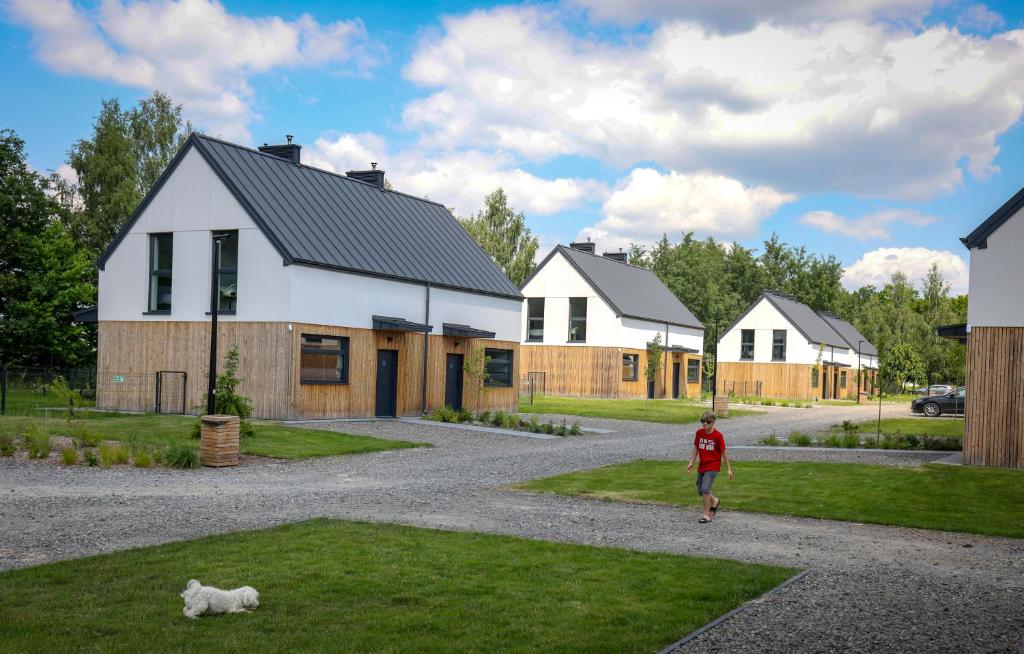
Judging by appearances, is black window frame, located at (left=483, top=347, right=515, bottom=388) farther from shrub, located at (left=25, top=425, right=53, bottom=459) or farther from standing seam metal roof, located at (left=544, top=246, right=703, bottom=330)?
shrub, located at (left=25, top=425, right=53, bottom=459)

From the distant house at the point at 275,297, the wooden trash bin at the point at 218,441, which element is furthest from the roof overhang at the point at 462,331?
the wooden trash bin at the point at 218,441

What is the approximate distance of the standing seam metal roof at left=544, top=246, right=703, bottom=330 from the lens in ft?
162

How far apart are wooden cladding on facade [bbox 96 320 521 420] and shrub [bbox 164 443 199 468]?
25.2 feet

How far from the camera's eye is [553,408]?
3712cm

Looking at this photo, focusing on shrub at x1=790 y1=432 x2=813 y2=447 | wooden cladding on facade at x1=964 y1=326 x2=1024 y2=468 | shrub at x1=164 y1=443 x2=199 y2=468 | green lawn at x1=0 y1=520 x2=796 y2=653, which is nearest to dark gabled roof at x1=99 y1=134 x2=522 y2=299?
shrub at x1=164 y1=443 x2=199 y2=468

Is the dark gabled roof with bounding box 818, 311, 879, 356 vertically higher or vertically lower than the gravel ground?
higher

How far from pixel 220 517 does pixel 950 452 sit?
17.2 meters

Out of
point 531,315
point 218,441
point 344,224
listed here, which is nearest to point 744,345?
point 531,315

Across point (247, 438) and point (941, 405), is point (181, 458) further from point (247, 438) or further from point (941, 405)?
point (941, 405)

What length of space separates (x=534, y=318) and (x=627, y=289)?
5705mm

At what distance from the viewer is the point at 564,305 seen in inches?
1951

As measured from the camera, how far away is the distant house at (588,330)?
158 ft

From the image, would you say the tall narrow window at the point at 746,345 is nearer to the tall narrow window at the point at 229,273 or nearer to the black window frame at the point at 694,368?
the black window frame at the point at 694,368

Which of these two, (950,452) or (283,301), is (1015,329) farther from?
(283,301)
